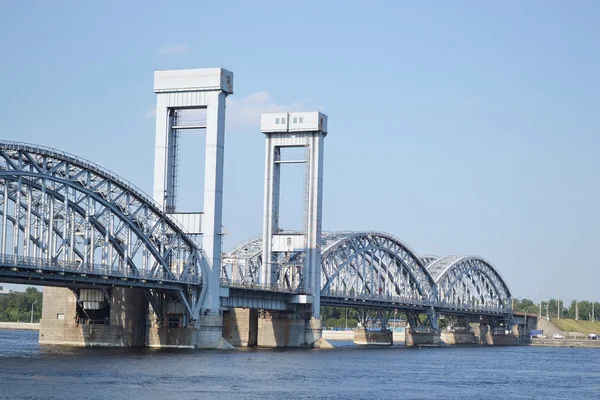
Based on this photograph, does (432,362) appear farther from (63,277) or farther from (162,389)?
(162,389)

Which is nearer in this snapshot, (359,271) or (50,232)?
(50,232)

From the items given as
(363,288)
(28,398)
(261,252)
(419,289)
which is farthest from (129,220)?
(419,289)

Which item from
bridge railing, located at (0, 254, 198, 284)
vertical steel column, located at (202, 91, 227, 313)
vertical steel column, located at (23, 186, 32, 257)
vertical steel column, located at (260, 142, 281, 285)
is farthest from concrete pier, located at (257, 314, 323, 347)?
vertical steel column, located at (23, 186, 32, 257)

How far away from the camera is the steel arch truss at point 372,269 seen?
16375 centimetres

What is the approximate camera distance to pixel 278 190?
5925 inches

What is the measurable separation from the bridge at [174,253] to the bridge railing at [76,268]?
0.15m

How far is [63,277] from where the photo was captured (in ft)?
339

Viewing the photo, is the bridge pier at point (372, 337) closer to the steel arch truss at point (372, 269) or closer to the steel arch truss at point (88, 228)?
the steel arch truss at point (372, 269)

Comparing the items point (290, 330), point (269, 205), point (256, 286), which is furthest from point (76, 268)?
point (290, 330)

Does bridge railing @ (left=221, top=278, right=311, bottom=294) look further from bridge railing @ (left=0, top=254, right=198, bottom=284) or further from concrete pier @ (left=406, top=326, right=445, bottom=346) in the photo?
concrete pier @ (left=406, top=326, right=445, bottom=346)

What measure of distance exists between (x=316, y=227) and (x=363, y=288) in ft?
93.9

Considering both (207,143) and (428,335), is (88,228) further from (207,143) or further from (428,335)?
(428,335)

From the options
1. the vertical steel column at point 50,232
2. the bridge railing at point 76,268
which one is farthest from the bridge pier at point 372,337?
the vertical steel column at point 50,232

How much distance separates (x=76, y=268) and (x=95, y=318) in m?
23.9
